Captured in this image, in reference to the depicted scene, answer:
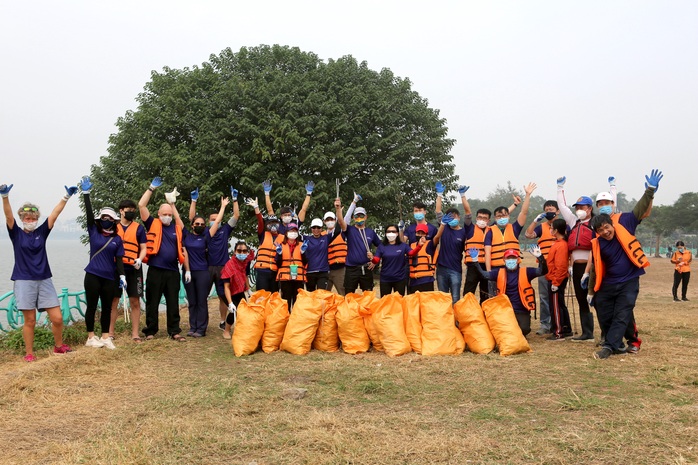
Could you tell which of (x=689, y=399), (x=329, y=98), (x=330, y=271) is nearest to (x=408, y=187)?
(x=329, y=98)

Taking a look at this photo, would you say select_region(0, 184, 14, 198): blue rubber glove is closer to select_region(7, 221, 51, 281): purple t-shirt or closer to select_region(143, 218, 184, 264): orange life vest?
select_region(7, 221, 51, 281): purple t-shirt

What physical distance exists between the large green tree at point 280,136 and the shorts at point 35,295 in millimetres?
13042

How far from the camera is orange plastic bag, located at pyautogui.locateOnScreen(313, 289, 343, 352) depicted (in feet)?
22.4

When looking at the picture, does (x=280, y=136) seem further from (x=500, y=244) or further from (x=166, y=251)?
(x=500, y=244)

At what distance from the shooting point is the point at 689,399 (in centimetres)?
450

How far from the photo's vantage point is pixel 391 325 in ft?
21.5

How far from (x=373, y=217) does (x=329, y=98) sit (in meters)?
5.09

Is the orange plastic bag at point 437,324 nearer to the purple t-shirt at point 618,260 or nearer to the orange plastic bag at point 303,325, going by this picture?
the orange plastic bag at point 303,325

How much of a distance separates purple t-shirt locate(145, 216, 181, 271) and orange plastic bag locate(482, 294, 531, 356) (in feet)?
13.8

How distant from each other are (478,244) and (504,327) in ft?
5.33

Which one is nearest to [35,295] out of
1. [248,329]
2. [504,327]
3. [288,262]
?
[248,329]

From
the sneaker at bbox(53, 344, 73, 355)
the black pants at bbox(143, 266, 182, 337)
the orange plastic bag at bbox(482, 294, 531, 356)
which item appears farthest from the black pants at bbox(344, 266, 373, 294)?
the sneaker at bbox(53, 344, 73, 355)

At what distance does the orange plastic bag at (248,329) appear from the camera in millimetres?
6773

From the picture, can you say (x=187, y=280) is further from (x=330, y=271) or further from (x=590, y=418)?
(x=590, y=418)
